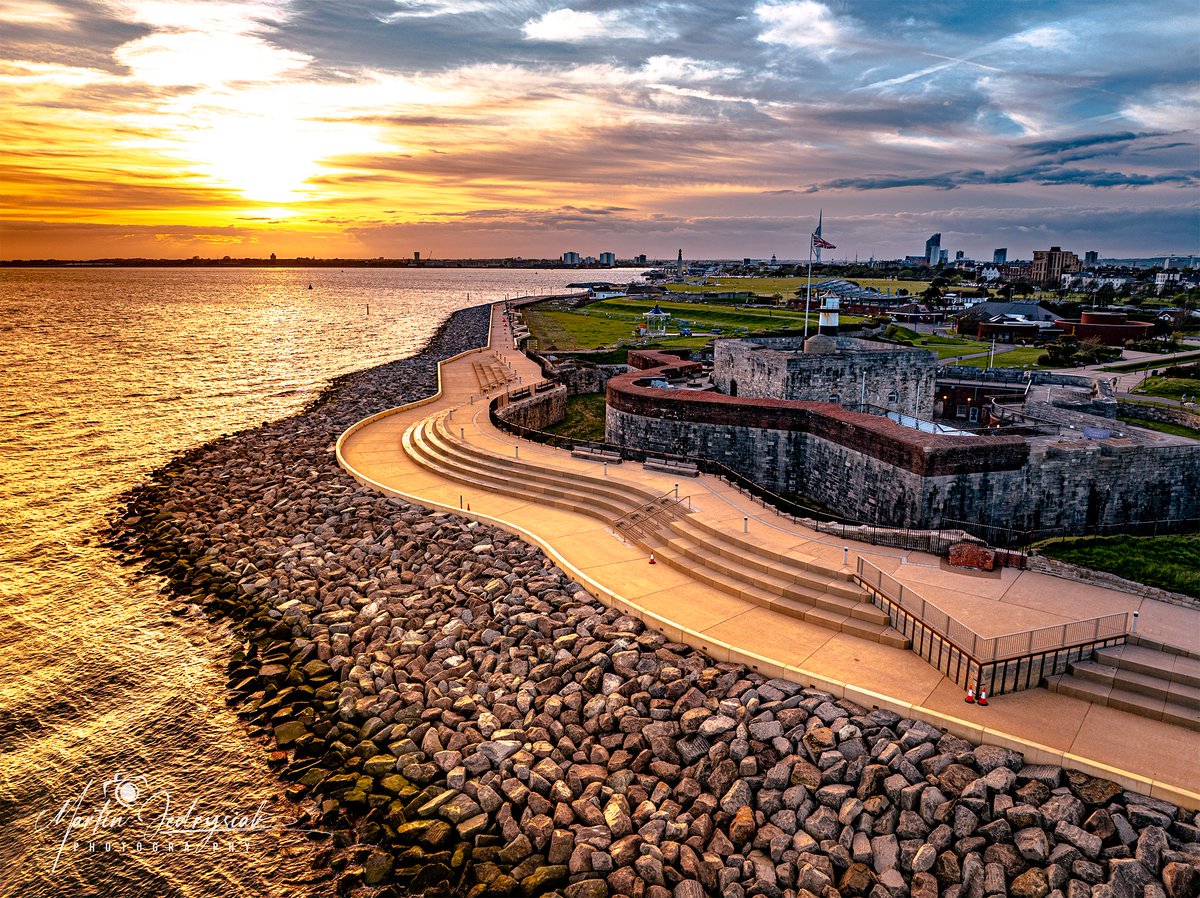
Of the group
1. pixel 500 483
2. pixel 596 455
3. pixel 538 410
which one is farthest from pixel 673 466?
pixel 538 410

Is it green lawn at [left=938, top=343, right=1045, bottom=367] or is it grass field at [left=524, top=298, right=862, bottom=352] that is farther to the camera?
grass field at [left=524, top=298, right=862, bottom=352]

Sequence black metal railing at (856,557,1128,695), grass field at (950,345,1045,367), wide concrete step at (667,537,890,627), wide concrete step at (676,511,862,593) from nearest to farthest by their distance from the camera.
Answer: black metal railing at (856,557,1128,695) → wide concrete step at (667,537,890,627) → wide concrete step at (676,511,862,593) → grass field at (950,345,1045,367)

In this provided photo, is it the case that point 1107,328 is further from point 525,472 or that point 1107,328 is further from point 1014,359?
point 525,472

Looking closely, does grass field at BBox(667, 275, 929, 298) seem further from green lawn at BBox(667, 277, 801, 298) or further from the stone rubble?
the stone rubble

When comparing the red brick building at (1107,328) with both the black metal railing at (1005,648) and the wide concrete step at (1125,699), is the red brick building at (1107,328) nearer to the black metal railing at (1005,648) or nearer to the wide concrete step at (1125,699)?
the black metal railing at (1005,648)

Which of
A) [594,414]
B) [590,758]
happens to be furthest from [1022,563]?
[594,414]

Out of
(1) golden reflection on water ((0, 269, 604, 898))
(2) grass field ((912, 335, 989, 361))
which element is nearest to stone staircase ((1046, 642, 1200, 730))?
(1) golden reflection on water ((0, 269, 604, 898))
